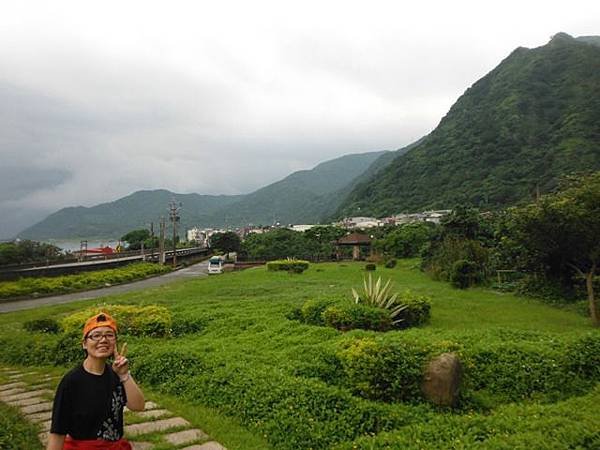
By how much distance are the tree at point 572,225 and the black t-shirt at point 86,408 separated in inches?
431

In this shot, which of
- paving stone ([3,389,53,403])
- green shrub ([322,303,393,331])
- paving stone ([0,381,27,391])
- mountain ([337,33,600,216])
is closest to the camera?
paving stone ([3,389,53,403])

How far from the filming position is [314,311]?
375 inches

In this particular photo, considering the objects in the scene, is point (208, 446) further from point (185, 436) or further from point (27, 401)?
point (27, 401)

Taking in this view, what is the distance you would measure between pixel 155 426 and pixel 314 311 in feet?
17.6

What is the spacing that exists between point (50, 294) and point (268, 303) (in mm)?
13109

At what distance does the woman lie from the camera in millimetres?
2381

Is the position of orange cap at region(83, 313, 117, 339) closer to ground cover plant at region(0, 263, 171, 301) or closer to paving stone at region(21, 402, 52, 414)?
paving stone at region(21, 402, 52, 414)

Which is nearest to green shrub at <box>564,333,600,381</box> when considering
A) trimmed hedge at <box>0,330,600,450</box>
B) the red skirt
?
trimmed hedge at <box>0,330,600,450</box>

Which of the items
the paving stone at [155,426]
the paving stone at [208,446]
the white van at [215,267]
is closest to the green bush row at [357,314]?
the paving stone at [155,426]

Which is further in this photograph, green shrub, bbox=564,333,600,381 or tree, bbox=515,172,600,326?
tree, bbox=515,172,600,326

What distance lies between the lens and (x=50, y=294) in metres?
19.5

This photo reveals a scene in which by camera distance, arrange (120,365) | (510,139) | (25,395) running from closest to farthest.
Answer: (120,365), (25,395), (510,139)

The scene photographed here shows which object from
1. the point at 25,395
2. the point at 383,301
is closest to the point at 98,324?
the point at 25,395

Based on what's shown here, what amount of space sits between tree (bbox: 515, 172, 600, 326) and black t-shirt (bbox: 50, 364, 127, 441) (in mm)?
10948
